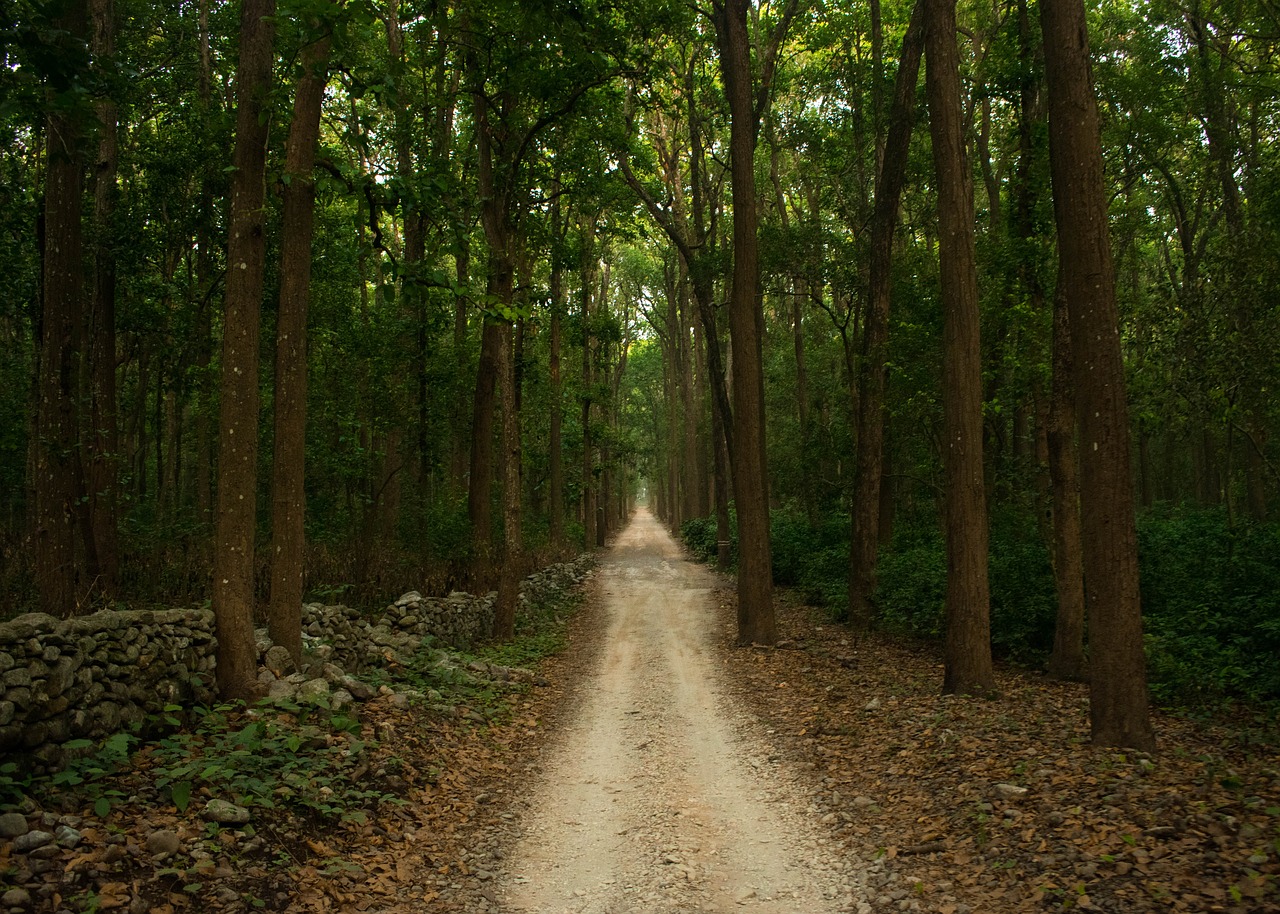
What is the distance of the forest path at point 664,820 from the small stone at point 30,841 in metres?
2.58

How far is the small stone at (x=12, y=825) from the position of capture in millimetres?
3973

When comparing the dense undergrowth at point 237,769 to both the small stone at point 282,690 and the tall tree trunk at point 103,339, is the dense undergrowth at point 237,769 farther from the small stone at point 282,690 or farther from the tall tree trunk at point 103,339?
the tall tree trunk at point 103,339

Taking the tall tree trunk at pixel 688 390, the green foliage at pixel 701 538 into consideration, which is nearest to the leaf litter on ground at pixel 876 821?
the green foliage at pixel 701 538

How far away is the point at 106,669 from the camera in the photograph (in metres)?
5.50

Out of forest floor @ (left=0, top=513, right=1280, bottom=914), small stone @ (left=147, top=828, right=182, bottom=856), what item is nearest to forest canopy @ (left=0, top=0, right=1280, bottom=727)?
forest floor @ (left=0, top=513, right=1280, bottom=914)

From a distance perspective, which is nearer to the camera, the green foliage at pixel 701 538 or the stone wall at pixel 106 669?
the stone wall at pixel 106 669

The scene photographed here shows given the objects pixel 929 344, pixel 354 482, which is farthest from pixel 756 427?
pixel 354 482

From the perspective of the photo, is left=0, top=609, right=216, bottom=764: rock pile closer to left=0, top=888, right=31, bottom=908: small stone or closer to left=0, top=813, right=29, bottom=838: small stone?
left=0, top=813, right=29, bottom=838: small stone

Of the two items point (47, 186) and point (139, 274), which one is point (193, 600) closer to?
point (47, 186)

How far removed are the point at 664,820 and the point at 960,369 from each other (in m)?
5.82

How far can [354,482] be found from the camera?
17812 millimetres

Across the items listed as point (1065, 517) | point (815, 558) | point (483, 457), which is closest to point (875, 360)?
point (1065, 517)

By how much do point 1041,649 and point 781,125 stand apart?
16271 millimetres

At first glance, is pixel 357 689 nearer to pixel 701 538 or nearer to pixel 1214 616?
pixel 1214 616
